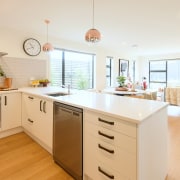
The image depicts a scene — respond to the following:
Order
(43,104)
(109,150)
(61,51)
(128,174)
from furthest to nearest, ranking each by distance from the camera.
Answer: (61,51)
(43,104)
(109,150)
(128,174)

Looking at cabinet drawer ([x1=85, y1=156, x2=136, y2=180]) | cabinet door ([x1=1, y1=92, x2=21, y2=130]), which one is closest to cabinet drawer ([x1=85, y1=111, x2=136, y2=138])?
cabinet drawer ([x1=85, y1=156, x2=136, y2=180])

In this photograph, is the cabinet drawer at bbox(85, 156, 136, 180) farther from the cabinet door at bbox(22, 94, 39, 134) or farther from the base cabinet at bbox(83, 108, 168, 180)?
the cabinet door at bbox(22, 94, 39, 134)

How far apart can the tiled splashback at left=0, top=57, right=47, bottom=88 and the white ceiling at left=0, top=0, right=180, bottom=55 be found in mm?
728

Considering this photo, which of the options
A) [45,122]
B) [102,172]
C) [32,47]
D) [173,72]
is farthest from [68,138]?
[173,72]

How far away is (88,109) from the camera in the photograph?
153 cm

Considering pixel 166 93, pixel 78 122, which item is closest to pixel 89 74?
pixel 166 93

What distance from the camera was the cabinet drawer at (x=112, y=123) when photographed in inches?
46.6

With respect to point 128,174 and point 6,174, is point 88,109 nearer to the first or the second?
point 128,174

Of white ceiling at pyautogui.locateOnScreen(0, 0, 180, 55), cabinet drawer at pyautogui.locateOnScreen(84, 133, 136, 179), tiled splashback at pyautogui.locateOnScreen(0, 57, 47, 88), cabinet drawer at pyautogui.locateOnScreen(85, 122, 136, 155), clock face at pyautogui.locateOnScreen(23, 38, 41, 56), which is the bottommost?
cabinet drawer at pyautogui.locateOnScreen(84, 133, 136, 179)

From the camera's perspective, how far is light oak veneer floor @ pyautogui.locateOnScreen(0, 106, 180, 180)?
5.92ft

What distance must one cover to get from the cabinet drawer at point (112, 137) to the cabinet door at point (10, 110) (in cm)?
196

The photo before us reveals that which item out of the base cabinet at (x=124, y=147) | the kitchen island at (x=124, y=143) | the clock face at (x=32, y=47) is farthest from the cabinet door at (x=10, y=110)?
the base cabinet at (x=124, y=147)

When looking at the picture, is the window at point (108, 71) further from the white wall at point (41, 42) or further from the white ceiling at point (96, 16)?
the white ceiling at point (96, 16)

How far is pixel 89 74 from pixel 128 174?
448 cm
